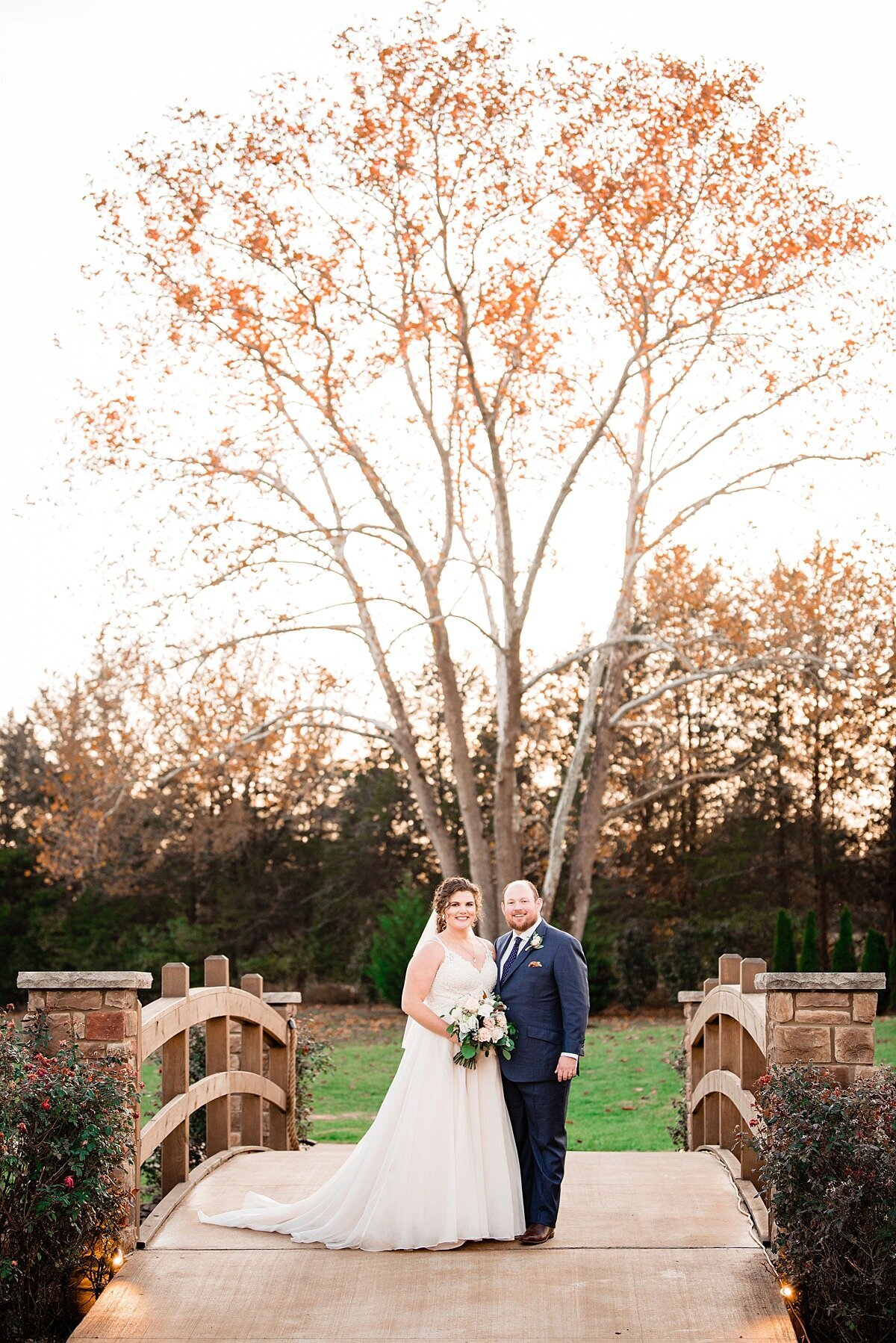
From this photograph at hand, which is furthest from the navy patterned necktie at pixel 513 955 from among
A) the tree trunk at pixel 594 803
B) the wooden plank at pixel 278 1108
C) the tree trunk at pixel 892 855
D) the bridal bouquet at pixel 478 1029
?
the tree trunk at pixel 892 855

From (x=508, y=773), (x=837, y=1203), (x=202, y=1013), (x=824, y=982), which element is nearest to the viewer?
(x=837, y=1203)

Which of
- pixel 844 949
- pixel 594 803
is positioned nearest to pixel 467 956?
pixel 594 803

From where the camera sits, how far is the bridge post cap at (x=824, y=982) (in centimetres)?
521

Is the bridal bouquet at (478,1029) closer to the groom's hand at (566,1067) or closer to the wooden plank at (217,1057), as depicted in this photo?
the groom's hand at (566,1067)

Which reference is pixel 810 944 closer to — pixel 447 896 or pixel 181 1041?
pixel 181 1041

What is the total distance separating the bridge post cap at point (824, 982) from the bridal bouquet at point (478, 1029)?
1.10 metres

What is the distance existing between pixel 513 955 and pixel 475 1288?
144cm

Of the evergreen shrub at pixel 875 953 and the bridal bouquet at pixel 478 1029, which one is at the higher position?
the bridal bouquet at pixel 478 1029

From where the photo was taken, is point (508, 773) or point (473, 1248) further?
point (508, 773)

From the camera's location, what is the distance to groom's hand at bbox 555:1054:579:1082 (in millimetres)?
5602

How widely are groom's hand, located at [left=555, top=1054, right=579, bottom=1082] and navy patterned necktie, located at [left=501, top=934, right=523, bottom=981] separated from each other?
0.45 metres

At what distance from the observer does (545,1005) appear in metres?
5.80

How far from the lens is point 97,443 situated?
574 inches

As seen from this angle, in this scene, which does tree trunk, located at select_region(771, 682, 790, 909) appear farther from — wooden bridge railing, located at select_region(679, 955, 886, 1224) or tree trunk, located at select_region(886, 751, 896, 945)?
wooden bridge railing, located at select_region(679, 955, 886, 1224)
